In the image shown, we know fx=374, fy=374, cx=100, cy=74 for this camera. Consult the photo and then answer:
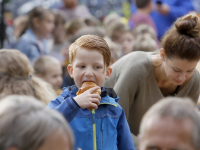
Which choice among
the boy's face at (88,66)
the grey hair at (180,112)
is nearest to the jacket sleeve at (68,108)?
the boy's face at (88,66)

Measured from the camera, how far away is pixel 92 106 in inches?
100

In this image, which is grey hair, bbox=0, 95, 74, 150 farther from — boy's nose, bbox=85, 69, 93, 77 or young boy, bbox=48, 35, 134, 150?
boy's nose, bbox=85, 69, 93, 77

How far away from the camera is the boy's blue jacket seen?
2590 mm

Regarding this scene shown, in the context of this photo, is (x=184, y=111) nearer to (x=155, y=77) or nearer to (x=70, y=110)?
(x=70, y=110)

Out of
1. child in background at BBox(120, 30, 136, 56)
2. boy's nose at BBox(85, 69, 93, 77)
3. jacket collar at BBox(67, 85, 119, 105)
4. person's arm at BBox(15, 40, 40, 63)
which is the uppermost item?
boy's nose at BBox(85, 69, 93, 77)

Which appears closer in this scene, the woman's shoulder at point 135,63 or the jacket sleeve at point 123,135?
the jacket sleeve at point 123,135

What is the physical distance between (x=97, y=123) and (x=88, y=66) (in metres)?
0.42

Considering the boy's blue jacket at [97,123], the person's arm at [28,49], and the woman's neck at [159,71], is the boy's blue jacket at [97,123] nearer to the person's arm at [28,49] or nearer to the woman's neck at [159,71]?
the woman's neck at [159,71]

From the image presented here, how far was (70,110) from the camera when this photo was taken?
2543 millimetres

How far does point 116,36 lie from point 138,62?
4.17 meters

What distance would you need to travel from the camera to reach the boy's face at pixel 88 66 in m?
2.74

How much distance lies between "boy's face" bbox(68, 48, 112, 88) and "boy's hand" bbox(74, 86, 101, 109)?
0.57 feet

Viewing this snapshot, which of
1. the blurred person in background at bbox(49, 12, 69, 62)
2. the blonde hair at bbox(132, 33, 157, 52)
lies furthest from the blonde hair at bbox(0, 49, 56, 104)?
the blurred person in background at bbox(49, 12, 69, 62)

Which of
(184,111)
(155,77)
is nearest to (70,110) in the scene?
(184,111)
